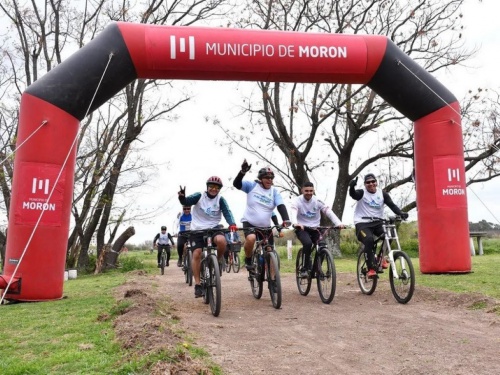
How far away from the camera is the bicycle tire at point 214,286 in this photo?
730 cm

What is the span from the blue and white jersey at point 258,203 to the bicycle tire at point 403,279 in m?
2.05

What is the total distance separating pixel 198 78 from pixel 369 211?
14.1 ft

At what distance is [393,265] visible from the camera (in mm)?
7996

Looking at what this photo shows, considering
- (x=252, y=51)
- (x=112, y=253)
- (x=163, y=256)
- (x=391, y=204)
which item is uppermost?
(x=252, y=51)

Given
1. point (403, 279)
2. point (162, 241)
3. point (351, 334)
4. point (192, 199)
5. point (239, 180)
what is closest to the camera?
point (351, 334)

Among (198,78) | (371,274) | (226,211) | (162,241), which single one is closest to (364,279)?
(371,274)

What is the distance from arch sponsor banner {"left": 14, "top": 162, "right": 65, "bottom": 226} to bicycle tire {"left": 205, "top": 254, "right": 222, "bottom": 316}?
3.18m

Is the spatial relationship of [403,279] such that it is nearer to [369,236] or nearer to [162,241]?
[369,236]

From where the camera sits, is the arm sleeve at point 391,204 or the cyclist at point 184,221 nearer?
the arm sleeve at point 391,204

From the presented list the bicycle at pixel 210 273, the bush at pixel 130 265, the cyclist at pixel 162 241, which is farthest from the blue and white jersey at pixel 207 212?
the bush at pixel 130 265

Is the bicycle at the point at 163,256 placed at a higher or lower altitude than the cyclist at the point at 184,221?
lower

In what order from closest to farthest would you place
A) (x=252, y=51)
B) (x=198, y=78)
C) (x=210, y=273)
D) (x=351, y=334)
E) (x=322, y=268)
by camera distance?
(x=351, y=334) → (x=210, y=273) → (x=322, y=268) → (x=252, y=51) → (x=198, y=78)

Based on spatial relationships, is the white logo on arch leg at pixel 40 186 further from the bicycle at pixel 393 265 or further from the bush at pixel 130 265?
the bush at pixel 130 265

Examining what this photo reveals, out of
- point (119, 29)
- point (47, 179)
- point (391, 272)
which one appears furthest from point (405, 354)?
point (119, 29)
